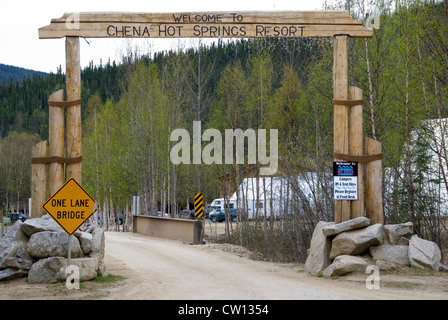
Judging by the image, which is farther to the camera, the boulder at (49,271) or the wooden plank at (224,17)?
the wooden plank at (224,17)

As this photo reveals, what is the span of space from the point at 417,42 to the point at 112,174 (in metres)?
28.9

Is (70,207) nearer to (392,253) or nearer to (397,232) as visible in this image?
(392,253)

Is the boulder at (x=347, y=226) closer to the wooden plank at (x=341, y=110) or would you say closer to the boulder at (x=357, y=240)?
the boulder at (x=357, y=240)

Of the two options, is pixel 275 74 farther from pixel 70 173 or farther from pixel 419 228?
pixel 70 173

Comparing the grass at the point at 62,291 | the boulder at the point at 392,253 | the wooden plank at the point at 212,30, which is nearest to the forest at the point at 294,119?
the boulder at the point at 392,253

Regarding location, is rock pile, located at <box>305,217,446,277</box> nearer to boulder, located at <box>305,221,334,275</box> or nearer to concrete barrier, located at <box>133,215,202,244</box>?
boulder, located at <box>305,221,334,275</box>

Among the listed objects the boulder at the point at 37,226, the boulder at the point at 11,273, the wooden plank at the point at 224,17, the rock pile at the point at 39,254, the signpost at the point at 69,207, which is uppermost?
the wooden plank at the point at 224,17

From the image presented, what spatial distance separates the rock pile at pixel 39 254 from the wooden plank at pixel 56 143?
1118 millimetres

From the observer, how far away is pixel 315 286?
1065 cm

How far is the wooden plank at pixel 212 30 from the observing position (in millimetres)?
12562

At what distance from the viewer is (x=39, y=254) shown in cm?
1072

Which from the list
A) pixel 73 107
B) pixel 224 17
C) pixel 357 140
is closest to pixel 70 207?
pixel 73 107

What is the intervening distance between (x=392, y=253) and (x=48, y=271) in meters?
7.23

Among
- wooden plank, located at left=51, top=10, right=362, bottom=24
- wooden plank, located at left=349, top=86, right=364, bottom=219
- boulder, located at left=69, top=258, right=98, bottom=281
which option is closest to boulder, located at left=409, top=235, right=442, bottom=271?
wooden plank, located at left=349, top=86, right=364, bottom=219
